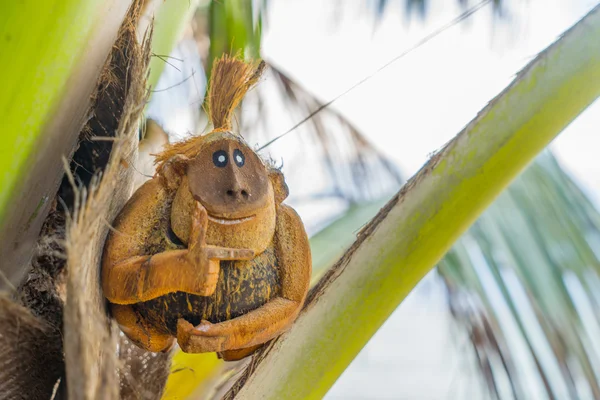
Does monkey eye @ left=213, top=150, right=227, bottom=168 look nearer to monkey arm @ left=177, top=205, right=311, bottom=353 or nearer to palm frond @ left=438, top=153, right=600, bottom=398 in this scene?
monkey arm @ left=177, top=205, right=311, bottom=353

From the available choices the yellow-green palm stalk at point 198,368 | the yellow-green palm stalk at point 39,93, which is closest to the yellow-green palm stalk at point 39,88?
the yellow-green palm stalk at point 39,93

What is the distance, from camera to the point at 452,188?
2.20 feet

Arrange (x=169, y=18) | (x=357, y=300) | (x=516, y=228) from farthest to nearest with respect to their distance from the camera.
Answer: (x=516, y=228)
(x=169, y=18)
(x=357, y=300)

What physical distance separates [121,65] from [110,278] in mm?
198

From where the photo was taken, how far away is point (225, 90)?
22.0 inches

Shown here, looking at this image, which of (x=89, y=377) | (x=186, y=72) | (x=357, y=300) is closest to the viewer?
(x=89, y=377)

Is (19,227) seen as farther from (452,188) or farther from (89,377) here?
(452,188)

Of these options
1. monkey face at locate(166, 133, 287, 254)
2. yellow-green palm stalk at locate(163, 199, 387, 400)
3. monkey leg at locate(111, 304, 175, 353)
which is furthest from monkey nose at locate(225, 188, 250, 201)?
yellow-green palm stalk at locate(163, 199, 387, 400)

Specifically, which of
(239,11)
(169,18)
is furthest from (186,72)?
(169,18)

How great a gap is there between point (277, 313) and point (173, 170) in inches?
6.1

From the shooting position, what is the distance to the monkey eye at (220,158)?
1.65 feet

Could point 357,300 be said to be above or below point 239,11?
below

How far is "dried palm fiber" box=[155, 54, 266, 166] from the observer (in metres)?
0.54

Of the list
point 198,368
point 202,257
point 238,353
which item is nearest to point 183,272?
point 202,257
